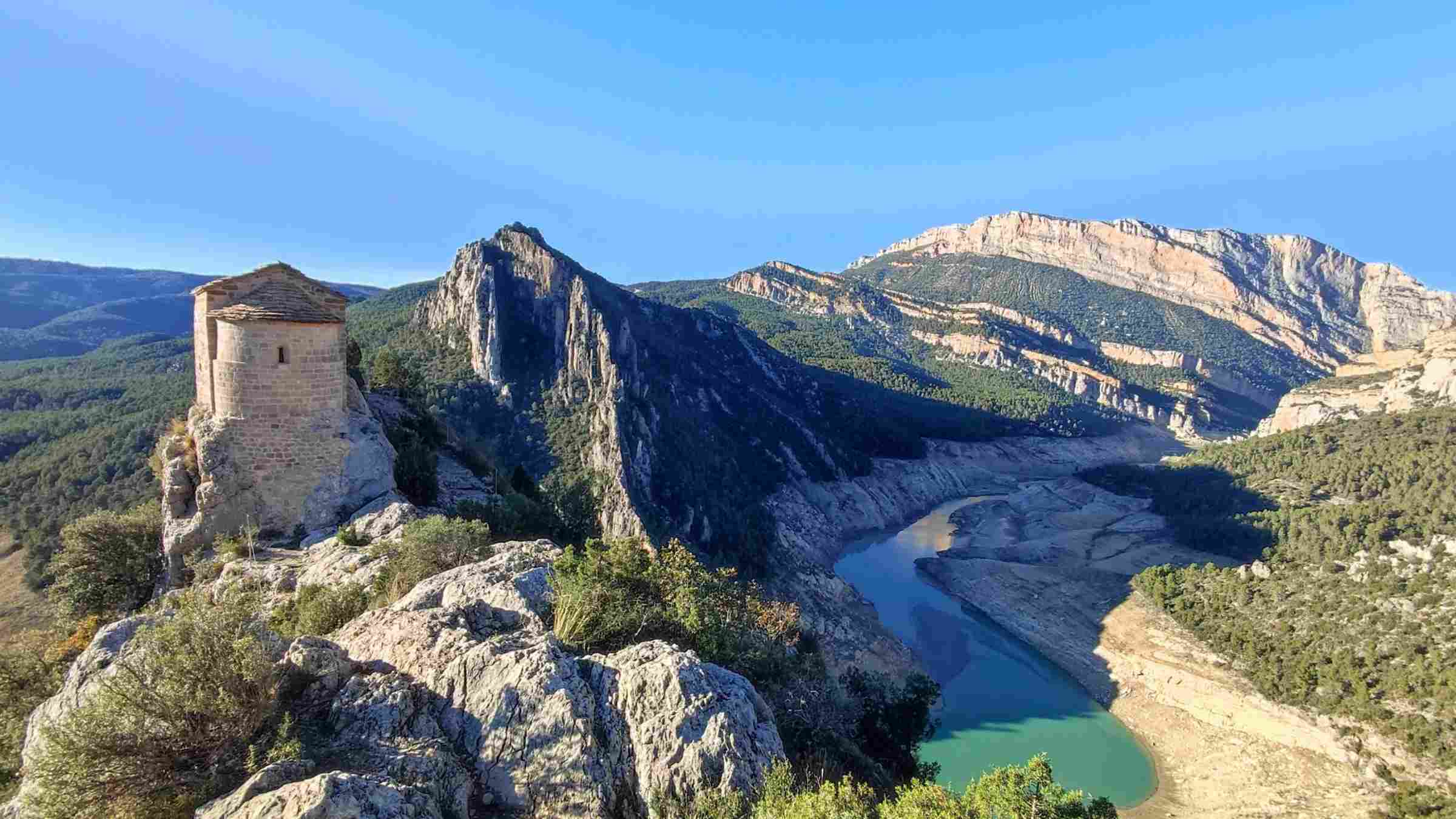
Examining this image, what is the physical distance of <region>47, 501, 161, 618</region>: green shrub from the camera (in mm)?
13570

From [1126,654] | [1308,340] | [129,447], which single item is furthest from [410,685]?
[1308,340]

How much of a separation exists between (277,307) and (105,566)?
736 centimetres

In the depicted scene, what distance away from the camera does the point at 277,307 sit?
13.0 meters

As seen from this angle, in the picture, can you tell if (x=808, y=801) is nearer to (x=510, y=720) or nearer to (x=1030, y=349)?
(x=510, y=720)

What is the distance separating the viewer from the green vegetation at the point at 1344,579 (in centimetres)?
2638

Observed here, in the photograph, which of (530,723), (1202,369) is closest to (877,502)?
(530,723)

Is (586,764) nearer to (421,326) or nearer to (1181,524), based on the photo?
(1181,524)

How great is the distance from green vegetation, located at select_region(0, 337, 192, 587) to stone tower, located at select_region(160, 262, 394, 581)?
26549 mm

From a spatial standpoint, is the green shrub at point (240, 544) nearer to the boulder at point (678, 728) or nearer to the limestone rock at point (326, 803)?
the limestone rock at point (326, 803)

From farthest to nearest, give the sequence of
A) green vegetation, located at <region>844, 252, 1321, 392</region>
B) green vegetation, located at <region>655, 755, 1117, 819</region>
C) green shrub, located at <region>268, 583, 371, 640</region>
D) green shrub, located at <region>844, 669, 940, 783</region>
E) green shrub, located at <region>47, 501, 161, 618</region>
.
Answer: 1. green vegetation, located at <region>844, 252, 1321, 392</region>
2. green shrub, located at <region>47, 501, 161, 618</region>
3. green shrub, located at <region>844, 669, 940, 783</region>
4. green shrub, located at <region>268, 583, 371, 640</region>
5. green vegetation, located at <region>655, 755, 1117, 819</region>

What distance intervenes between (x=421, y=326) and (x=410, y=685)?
65.8m

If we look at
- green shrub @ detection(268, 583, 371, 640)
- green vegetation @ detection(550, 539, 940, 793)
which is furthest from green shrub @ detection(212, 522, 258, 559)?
green vegetation @ detection(550, 539, 940, 793)

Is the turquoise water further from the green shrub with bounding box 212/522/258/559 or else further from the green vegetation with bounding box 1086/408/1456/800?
the green shrub with bounding box 212/522/258/559

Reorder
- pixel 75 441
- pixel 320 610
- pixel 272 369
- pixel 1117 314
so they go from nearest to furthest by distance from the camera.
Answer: pixel 320 610
pixel 272 369
pixel 75 441
pixel 1117 314
